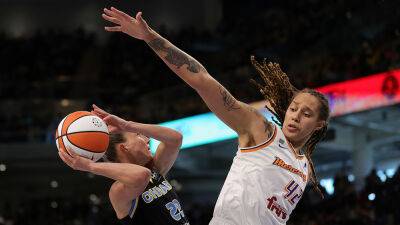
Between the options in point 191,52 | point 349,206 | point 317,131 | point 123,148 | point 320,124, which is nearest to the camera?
point 320,124

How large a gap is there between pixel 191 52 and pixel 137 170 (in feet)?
67.4

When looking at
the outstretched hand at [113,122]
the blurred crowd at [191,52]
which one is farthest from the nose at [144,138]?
Result: the blurred crowd at [191,52]

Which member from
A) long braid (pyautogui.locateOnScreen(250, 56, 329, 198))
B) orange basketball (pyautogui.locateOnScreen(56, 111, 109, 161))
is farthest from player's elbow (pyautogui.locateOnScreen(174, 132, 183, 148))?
long braid (pyautogui.locateOnScreen(250, 56, 329, 198))

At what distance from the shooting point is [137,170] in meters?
4.80

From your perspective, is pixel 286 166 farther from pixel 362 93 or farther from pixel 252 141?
pixel 362 93

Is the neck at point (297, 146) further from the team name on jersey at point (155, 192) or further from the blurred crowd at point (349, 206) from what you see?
the blurred crowd at point (349, 206)

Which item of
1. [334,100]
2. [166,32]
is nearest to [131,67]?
[166,32]

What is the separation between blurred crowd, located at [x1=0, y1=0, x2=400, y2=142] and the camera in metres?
16.2

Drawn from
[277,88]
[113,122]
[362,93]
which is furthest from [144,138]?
[362,93]

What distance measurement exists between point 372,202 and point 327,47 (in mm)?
5363

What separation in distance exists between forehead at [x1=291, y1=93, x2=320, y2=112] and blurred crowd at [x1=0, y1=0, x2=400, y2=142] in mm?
9634

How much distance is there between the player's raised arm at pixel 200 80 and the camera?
14.1 ft

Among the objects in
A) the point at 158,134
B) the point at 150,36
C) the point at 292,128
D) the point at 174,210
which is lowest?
the point at 174,210

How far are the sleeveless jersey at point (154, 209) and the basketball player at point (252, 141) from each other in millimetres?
686
